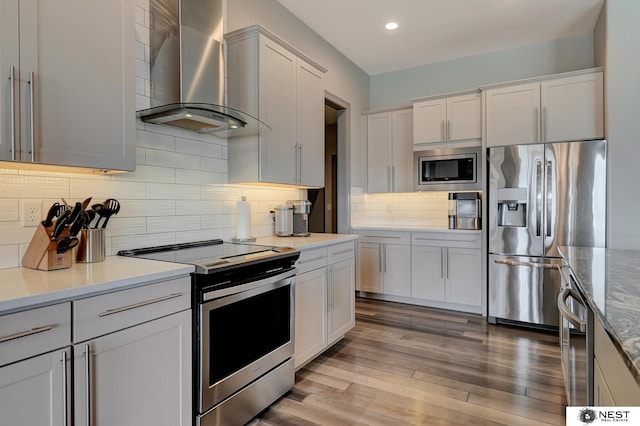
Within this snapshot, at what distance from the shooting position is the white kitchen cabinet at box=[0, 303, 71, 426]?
1082mm

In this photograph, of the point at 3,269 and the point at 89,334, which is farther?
the point at 3,269

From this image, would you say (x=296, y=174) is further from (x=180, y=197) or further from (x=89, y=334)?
(x=89, y=334)

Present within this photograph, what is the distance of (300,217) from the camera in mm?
3246

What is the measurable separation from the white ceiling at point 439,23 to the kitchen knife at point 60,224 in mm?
2739

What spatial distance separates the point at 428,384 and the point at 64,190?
8.21ft

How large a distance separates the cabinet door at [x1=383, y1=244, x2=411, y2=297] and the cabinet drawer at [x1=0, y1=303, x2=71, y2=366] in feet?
12.0

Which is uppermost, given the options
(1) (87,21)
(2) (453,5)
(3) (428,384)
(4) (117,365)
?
(2) (453,5)

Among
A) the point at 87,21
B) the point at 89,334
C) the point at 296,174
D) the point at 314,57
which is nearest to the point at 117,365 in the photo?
the point at 89,334

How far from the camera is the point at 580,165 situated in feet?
10.9

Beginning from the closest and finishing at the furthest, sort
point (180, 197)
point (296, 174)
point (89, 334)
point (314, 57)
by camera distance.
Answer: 1. point (89, 334)
2. point (180, 197)
3. point (296, 174)
4. point (314, 57)

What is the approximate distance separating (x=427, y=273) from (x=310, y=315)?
Result: 2.07m

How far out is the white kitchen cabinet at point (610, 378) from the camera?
834 mm

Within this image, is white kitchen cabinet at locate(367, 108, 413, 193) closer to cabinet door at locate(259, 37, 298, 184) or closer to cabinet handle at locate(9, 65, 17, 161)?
cabinet door at locate(259, 37, 298, 184)

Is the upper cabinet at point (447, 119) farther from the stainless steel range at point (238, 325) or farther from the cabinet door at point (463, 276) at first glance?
the stainless steel range at point (238, 325)
